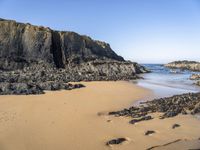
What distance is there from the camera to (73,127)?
40.7 ft

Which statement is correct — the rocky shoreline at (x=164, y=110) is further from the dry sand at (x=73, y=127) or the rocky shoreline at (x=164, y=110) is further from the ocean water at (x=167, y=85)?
the ocean water at (x=167, y=85)

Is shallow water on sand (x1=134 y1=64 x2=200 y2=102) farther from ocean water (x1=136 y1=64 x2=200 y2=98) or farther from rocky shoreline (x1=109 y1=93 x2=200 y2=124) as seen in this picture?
rocky shoreline (x1=109 y1=93 x2=200 y2=124)

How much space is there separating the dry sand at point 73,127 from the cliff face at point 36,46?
23563 mm

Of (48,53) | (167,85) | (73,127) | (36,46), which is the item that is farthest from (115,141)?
(36,46)

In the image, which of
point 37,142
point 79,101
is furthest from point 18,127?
point 79,101

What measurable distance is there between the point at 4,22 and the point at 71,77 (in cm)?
1865

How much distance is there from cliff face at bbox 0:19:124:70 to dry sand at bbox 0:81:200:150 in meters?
23.6

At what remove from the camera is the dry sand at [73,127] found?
408 inches

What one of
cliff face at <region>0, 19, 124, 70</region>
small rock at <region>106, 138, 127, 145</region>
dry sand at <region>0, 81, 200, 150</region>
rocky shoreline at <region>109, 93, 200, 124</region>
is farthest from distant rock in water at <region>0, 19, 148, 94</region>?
small rock at <region>106, 138, 127, 145</region>

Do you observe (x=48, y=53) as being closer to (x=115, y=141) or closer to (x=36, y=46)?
(x=36, y=46)

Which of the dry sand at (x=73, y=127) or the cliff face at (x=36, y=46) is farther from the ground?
the cliff face at (x=36, y=46)

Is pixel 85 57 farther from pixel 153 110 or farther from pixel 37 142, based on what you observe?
pixel 37 142

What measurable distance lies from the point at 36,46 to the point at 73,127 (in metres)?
32.5

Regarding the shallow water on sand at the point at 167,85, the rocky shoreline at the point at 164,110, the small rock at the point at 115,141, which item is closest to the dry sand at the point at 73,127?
the small rock at the point at 115,141
